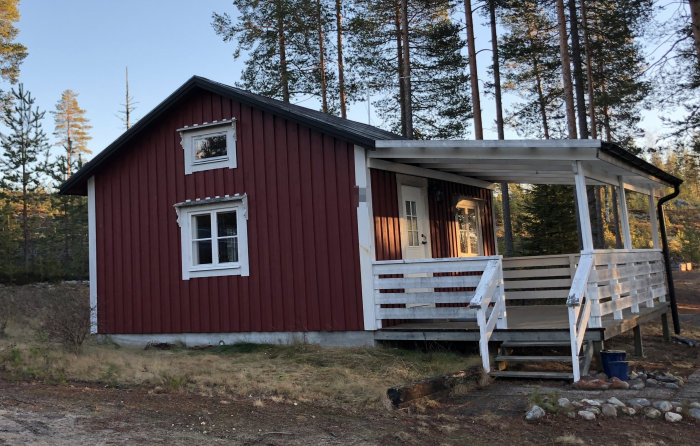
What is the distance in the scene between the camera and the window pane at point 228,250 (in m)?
10.0

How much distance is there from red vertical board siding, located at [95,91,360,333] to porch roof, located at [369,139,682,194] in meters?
1.00

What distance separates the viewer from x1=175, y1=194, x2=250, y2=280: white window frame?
9.80 m

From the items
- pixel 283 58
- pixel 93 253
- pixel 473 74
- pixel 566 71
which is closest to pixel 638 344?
pixel 566 71

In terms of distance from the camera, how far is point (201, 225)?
10336mm

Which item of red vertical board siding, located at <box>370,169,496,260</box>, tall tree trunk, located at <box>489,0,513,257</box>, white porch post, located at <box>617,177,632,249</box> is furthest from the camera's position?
tall tree trunk, located at <box>489,0,513,257</box>

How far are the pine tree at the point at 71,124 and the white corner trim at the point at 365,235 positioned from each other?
127 ft

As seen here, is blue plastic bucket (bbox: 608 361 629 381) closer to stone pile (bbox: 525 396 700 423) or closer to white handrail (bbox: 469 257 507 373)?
stone pile (bbox: 525 396 700 423)

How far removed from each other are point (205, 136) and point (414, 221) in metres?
3.92

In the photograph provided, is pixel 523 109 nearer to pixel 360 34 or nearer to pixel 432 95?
pixel 432 95

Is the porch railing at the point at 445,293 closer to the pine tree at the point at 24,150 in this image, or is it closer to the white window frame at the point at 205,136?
the white window frame at the point at 205,136

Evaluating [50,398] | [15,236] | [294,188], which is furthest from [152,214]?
[15,236]

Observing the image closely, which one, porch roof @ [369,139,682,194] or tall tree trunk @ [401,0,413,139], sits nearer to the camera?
porch roof @ [369,139,682,194]

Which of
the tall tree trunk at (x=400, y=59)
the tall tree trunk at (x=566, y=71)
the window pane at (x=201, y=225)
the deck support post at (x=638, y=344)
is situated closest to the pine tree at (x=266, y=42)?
the tall tree trunk at (x=400, y=59)

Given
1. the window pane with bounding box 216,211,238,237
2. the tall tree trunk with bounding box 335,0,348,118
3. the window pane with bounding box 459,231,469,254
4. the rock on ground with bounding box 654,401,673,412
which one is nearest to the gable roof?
the window pane with bounding box 216,211,238,237
